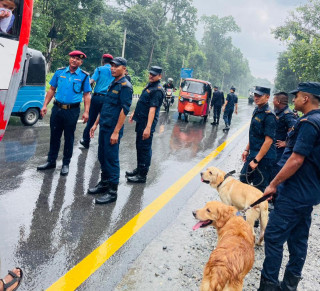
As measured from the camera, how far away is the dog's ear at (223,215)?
3.02 metres

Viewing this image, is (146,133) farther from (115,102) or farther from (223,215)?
(223,215)

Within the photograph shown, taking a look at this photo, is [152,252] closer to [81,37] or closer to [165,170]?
[165,170]

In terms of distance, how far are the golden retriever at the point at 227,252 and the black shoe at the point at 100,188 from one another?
1.97 metres

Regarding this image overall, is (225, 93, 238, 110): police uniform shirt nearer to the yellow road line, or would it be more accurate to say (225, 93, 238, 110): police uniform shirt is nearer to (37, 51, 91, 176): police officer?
the yellow road line

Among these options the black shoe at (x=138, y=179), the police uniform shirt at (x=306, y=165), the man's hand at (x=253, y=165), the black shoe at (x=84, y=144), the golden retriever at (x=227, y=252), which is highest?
the police uniform shirt at (x=306, y=165)

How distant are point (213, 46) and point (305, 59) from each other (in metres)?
70.5

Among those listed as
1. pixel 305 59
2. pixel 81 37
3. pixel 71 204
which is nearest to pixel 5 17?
pixel 71 204

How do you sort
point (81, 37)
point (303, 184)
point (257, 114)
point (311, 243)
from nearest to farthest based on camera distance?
1. point (303, 184)
2. point (311, 243)
3. point (257, 114)
4. point (81, 37)

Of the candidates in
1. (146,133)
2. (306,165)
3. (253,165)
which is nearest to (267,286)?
(306,165)

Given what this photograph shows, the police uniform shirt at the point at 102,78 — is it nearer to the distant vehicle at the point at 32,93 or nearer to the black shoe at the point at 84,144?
the black shoe at the point at 84,144

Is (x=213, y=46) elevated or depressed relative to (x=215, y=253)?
elevated

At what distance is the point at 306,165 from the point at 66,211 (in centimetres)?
288

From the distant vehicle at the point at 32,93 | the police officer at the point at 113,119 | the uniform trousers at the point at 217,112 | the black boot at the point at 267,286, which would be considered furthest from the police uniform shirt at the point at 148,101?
the uniform trousers at the point at 217,112

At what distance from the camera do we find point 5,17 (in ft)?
9.26
